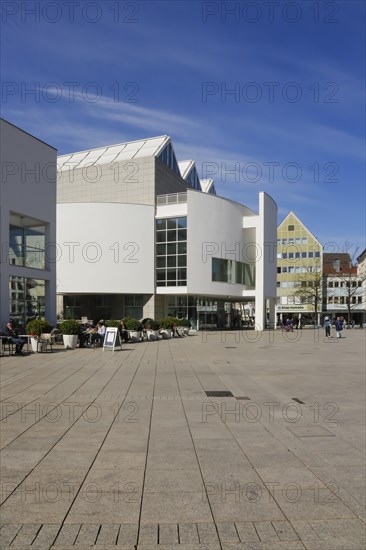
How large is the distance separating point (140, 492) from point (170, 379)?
899 cm

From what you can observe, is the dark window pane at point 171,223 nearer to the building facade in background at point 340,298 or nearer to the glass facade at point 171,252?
the glass facade at point 171,252

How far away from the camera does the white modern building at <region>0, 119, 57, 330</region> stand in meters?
28.1

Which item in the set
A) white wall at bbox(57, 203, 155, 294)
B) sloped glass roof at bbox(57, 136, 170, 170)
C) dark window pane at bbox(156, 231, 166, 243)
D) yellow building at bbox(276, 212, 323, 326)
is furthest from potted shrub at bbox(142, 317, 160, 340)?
yellow building at bbox(276, 212, 323, 326)

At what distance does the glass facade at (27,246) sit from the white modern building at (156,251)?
2070 cm

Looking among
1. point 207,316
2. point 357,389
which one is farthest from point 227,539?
point 207,316

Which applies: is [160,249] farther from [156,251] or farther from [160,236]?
[160,236]

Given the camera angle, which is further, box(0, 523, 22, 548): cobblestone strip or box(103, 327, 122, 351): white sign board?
box(103, 327, 122, 351): white sign board

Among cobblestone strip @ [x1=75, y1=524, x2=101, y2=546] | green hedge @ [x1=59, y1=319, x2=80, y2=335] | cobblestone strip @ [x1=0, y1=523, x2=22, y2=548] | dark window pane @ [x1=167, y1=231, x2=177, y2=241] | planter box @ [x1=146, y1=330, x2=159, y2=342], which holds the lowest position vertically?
planter box @ [x1=146, y1=330, x2=159, y2=342]

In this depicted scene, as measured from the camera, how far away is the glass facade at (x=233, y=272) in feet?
177

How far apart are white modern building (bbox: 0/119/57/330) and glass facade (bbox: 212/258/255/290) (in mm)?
24150

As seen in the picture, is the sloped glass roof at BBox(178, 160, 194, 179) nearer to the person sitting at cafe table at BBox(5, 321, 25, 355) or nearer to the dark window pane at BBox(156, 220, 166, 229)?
the dark window pane at BBox(156, 220, 166, 229)

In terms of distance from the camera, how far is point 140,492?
17.2ft

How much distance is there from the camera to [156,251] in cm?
5441

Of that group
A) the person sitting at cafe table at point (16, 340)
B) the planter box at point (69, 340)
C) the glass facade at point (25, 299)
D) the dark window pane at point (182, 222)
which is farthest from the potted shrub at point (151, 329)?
the dark window pane at point (182, 222)
